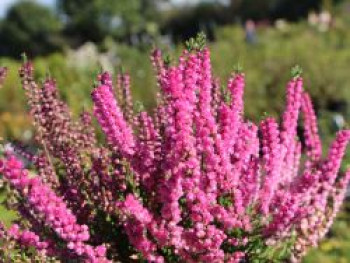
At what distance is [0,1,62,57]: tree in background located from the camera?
186 feet

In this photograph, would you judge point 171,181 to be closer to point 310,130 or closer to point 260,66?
point 310,130

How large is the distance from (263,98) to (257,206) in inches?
439

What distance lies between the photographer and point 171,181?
10.3 feet

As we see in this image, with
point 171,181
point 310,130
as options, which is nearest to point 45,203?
point 171,181

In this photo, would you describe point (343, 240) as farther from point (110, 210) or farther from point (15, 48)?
point (15, 48)

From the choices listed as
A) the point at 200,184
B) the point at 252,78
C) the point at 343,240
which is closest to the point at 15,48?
the point at 252,78

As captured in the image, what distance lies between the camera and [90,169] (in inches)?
148

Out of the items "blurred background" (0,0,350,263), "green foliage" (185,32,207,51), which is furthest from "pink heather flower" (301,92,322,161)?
"green foliage" (185,32,207,51)

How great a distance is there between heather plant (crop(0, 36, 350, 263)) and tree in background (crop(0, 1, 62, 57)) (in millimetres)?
52607

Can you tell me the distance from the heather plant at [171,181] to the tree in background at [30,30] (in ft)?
173

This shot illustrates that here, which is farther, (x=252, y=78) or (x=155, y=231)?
(x=252, y=78)

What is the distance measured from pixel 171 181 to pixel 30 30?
55.5 m

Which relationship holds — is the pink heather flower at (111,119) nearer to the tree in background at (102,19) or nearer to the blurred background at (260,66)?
the blurred background at (260,66)

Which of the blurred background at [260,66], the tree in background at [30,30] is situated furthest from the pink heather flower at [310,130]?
the tree in background at [30,30]
